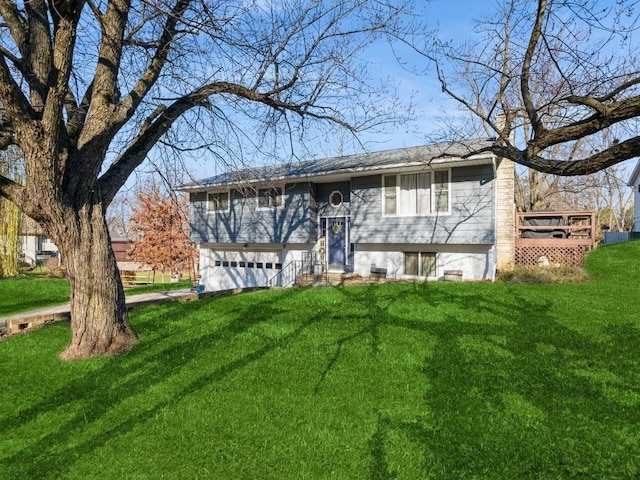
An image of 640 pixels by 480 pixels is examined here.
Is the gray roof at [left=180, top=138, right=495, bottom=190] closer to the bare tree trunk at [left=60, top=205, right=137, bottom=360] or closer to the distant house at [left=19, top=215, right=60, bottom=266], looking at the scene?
the bare tree trunk at [left=60, top=205, right=137, bottom=360]

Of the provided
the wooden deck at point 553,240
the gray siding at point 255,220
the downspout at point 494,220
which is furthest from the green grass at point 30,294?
the wooden deck at point 553,240

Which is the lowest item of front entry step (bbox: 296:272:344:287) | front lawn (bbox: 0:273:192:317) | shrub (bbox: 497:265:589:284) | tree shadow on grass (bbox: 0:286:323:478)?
front lawn (bbox: 0:273:192:317)

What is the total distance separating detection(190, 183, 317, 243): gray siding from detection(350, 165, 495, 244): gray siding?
226cm

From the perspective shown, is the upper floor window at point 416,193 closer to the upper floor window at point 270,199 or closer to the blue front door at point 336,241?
the blue front door at point 336,241

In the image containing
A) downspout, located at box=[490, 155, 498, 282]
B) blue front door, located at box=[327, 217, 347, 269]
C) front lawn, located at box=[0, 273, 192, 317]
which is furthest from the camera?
blue front door, located at box=[327, 217, 347, 269]

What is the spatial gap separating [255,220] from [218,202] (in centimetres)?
249

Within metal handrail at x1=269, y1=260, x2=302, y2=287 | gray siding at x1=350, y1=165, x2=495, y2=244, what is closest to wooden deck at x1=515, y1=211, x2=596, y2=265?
gray siding at x1=350, y1=165, x2=495, y2=244

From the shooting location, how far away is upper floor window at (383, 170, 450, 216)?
14391 mm

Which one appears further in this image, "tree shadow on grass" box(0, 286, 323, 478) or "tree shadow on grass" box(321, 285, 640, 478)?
"tree shadow on grass" box(0, 286, 323, 478)

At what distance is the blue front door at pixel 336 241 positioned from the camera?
1739 cm

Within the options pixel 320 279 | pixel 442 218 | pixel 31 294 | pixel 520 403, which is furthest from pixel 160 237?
pixel 520 403

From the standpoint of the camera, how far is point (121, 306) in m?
7.17

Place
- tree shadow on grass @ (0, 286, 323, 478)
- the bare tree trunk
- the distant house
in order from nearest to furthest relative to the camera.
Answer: tree shadow on grass @ (0, 286, 323, 478) → the bare tree trunk → the distant house

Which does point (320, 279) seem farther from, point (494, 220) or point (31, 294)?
point (31, 294)
